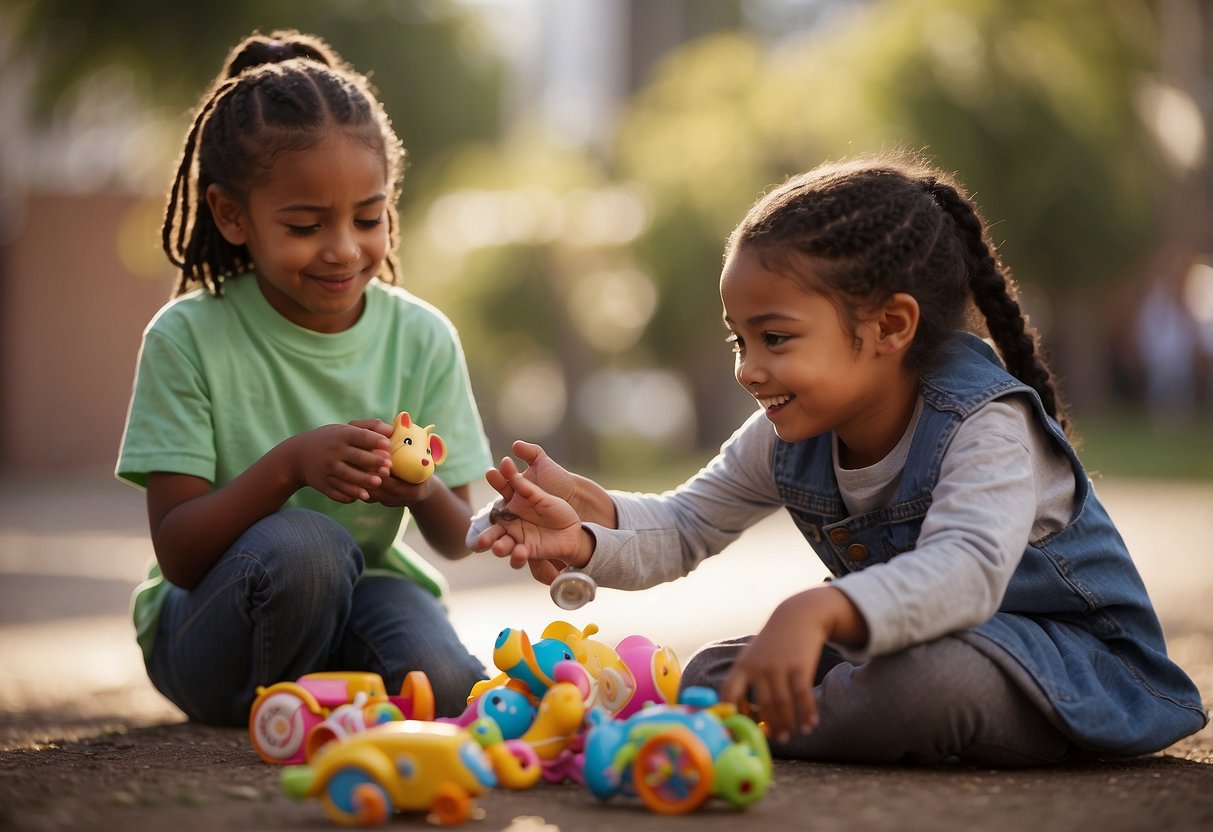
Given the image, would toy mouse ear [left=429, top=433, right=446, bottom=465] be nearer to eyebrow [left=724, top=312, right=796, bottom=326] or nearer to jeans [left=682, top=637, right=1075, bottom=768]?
eyebrow [left=724, top=312, right=796, bottom=326]

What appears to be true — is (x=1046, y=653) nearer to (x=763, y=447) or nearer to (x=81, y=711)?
(x=763, y=447)

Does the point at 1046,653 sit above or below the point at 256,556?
below

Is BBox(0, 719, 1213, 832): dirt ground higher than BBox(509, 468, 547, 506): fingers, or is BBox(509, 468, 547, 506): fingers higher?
BBox(509, 468, 547, 506): fingers

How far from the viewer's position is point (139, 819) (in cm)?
208

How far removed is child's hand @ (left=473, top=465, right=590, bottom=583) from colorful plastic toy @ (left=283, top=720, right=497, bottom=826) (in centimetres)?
70

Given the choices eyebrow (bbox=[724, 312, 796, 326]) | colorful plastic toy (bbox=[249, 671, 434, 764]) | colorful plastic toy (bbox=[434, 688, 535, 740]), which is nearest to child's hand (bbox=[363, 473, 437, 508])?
colorful plastic toy (bbox=[249, 671, 434, 764])

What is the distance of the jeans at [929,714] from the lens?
2.51 meters

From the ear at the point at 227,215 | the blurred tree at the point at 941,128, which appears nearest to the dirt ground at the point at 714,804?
the ear at the point at 227,215

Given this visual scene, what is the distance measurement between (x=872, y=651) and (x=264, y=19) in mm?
11863

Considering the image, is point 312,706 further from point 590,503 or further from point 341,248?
point 341,248

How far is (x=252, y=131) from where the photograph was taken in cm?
313

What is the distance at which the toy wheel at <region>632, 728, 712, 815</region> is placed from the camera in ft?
6.86

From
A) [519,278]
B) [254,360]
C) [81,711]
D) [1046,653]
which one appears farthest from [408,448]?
[519,278]

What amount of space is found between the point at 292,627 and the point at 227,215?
93cm
